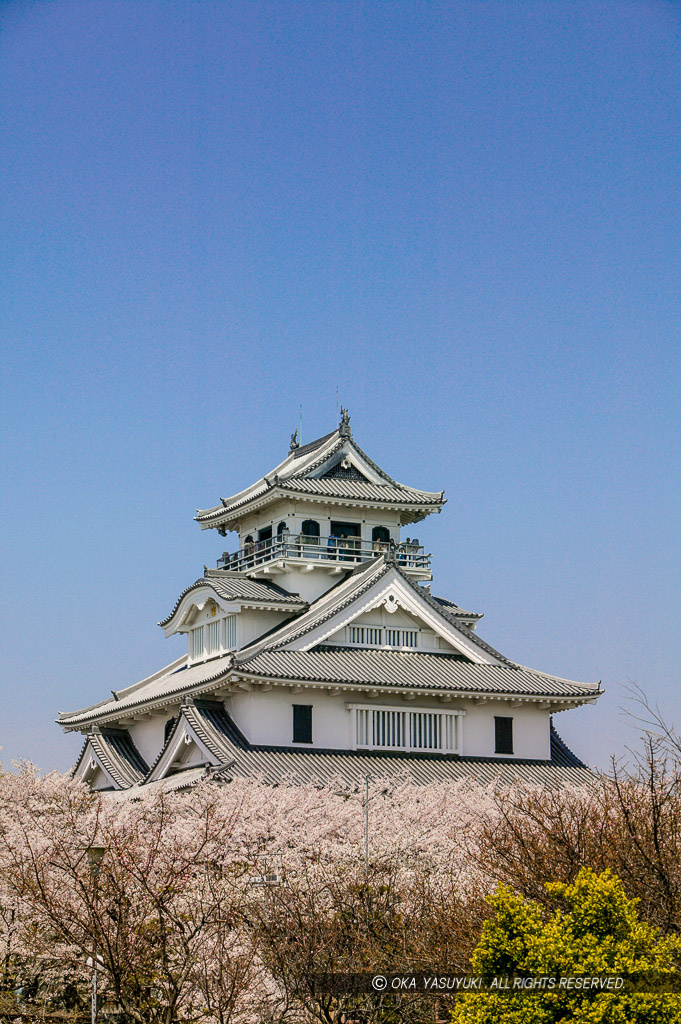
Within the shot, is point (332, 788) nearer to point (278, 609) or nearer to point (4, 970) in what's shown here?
point (278, 609)

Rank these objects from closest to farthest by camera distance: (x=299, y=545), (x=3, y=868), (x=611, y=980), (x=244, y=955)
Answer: (x=611, y=980), (x=244, y=955), (x=3, y=868), (x=299, y=545)

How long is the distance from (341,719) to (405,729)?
2.34m

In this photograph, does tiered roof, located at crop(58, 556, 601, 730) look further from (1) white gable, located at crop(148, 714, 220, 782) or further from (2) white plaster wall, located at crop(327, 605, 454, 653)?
(1) white gable, located at crop(148, 714, 220, 782)

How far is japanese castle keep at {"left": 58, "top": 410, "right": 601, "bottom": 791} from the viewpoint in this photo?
128ft

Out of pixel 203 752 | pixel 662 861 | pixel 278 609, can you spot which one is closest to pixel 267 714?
pixel 203 752

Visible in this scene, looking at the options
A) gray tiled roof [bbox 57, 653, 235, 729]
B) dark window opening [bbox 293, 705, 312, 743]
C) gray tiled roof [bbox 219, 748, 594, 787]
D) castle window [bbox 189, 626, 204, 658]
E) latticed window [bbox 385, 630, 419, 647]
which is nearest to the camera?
gray tiled roof [bbox 219, 748, 594, 787]

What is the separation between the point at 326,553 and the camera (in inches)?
1858

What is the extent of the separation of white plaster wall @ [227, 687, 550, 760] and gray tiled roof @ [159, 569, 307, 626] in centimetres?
456

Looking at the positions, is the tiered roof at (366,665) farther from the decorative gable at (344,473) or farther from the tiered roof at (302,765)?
the decorative gable at (344,473)

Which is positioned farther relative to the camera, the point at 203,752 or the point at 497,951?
the point at 203,752

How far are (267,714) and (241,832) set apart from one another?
30.3 feet

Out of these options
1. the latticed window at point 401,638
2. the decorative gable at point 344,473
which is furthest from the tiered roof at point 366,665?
the decorative gable at point 344,473

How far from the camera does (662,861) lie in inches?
685

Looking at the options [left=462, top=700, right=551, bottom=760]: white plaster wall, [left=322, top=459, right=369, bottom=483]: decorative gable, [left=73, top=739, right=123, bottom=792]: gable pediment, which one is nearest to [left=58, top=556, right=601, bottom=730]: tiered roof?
[left=462, top=700, right=551, bottom=760]: white plaster wall
